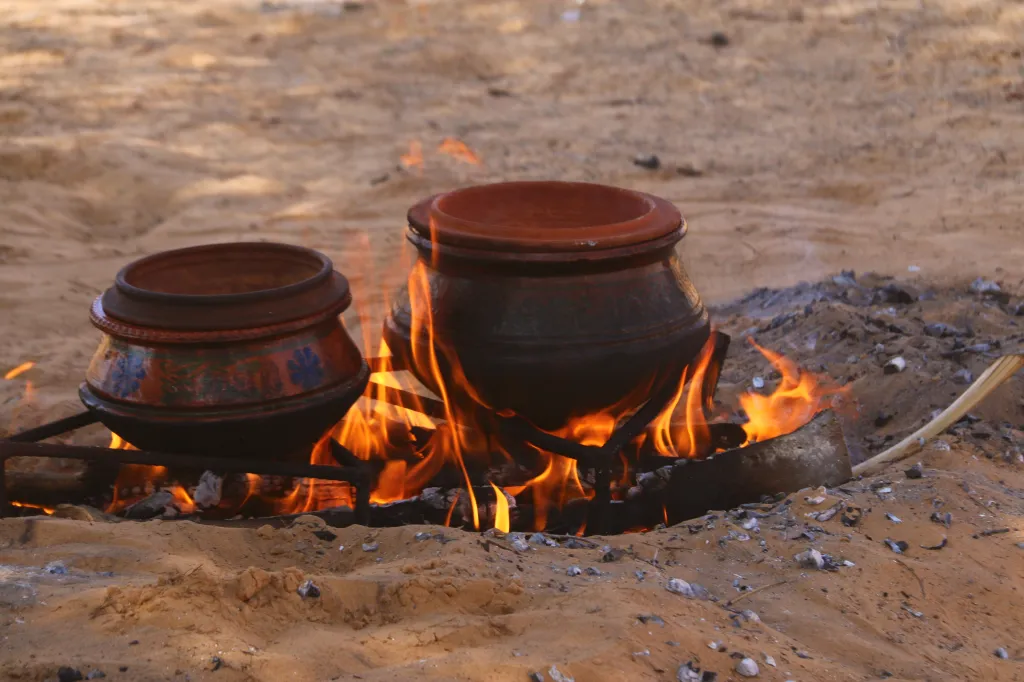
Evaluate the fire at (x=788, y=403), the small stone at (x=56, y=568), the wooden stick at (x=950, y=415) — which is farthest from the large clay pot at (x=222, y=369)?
the wooden stick at (x=950, y=415)

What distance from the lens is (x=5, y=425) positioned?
4.40m

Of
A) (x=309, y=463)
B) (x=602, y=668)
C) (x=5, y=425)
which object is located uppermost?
(x=602, y=668)

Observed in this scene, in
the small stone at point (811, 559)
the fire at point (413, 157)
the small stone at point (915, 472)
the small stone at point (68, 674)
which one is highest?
the small stone at point (68, 674)

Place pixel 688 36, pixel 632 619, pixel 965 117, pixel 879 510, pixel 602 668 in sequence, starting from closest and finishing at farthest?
pixel 602 668 < pixel 632 619 < pixel 879 510 < pixel 965 117 < pixel 688 36

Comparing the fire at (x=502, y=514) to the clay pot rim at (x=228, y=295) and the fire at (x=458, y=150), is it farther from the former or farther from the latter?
the fire at (x=458, y=150)

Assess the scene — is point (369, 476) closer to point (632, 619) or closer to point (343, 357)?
point (343, 357)

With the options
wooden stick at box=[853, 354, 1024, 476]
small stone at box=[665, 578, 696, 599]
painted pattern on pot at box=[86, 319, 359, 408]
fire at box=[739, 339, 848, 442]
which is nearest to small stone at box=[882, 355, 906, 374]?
fire at box=[739, 339, 848, 442]

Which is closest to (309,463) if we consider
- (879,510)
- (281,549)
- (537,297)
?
(281,549)

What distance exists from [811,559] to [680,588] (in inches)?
17.0

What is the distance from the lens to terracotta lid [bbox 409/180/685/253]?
10.8 feet

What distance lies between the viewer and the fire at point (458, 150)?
8.57 metres

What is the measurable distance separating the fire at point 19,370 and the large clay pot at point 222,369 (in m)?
1.57

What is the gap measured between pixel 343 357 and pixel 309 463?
0.38 m

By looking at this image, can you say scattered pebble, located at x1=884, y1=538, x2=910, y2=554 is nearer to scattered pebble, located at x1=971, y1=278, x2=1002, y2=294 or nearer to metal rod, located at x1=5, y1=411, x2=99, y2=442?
metal rod, located at x1=5, y1=411, x2=99, y2=442
